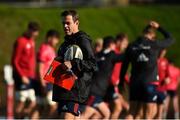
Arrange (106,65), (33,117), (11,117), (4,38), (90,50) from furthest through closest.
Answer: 1. (4,38)
2. (11,117)
3. (33,117)
4. (106,65)
5. (90,50)

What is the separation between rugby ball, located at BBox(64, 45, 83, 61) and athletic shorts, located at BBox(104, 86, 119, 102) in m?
5.34

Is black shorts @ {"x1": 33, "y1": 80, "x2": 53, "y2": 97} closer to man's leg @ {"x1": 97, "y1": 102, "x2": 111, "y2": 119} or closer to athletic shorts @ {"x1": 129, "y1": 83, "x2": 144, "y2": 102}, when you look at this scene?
man's leg @ {"x1": 97, "y1": 102, "x2": 111, "y2": 119}

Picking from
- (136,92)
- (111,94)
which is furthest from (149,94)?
(111,94)

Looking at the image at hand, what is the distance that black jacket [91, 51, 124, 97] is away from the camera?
575 inches

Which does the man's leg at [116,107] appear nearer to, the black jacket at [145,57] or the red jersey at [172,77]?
the black jacket at [145,57]

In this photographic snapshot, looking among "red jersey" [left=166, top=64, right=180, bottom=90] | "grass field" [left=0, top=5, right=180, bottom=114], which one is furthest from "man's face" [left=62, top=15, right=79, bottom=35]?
"grass field" [left=0, top=5, right=180, bottom=114]

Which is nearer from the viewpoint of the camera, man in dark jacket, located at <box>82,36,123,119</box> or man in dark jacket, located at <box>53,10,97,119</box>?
man in dark jacket, located at <box>53,10,97,119</box>

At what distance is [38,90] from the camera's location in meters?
16.3

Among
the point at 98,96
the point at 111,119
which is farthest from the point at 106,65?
the point at 111,119

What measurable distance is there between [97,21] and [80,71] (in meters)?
21.8

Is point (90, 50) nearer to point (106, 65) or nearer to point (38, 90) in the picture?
point (106, 65)

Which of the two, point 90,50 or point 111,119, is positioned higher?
point 90,50

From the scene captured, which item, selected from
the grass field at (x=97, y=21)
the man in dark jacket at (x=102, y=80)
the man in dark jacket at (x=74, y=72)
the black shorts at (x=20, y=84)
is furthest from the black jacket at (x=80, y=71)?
the grass field at (x=97, y=21)

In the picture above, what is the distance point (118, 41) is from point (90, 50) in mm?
5607
